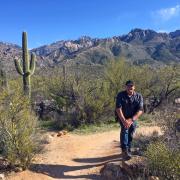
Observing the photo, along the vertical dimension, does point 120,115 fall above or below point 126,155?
above

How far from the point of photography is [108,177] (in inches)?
327

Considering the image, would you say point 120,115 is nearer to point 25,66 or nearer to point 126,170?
point 126,170

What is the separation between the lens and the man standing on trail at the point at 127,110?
8.90m

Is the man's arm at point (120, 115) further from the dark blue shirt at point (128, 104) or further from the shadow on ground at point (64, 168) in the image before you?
the shadow on ground at point (64, 168)

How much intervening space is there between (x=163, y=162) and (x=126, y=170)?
104 centimetres

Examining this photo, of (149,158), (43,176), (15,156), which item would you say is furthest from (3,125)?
(149,158)

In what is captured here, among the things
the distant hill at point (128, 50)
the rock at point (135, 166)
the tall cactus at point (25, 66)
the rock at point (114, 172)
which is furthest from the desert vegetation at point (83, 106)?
the distant hill at point (128, 50)

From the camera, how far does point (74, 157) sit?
10703mm

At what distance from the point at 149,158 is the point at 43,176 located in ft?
8.33

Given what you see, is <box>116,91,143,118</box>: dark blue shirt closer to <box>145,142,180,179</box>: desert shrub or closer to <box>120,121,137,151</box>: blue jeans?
<box>120,121,137,151</box>: blue jeans

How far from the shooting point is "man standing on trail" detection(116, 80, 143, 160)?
8898 millimetres

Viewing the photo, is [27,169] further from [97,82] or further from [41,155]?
[97,82]

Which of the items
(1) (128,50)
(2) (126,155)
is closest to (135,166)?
(2) (126,155)

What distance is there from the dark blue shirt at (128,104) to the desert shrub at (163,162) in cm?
145
